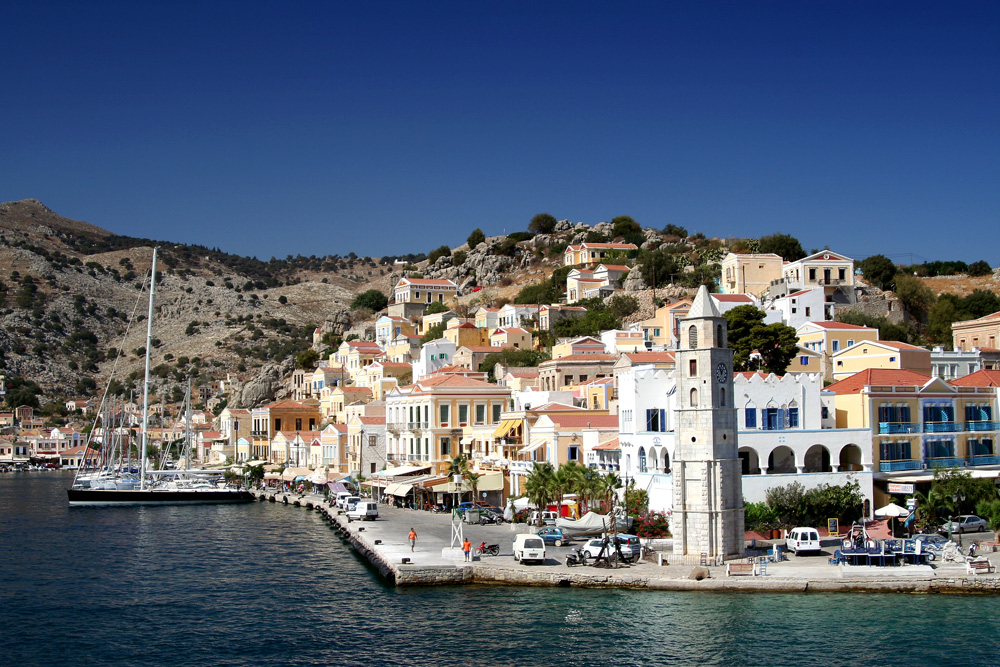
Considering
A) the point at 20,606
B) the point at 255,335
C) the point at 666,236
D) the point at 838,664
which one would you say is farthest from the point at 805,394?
the point at 255,335

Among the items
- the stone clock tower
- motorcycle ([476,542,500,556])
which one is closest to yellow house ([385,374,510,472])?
motorcycle ([476,542,500,556])

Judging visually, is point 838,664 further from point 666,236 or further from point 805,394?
point 666,236

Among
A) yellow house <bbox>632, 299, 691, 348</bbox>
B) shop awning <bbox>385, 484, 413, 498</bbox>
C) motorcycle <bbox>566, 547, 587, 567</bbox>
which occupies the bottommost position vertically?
motorcycle <bbox>566, 547, 587, 567</bbox>

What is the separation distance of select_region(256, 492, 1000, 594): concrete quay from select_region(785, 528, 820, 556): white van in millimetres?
390

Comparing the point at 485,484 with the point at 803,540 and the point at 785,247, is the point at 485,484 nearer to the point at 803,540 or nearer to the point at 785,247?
the point at 803,540

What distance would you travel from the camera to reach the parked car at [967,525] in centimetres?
3650

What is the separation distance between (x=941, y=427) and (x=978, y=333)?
101 ft

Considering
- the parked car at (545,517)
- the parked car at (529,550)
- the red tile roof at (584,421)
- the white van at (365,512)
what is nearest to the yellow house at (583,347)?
the red tile roof at (584,421)

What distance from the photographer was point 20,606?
103 ft

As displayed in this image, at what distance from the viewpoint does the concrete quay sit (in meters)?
28.5

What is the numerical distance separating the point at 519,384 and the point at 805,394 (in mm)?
29670

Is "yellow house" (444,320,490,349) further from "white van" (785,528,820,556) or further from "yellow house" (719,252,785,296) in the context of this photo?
"white van" (785,528,820,556)

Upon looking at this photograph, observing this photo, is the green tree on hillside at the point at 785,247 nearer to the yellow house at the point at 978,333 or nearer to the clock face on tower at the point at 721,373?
the yellow house at the point at 978,333

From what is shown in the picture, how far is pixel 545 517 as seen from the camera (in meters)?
41.8
